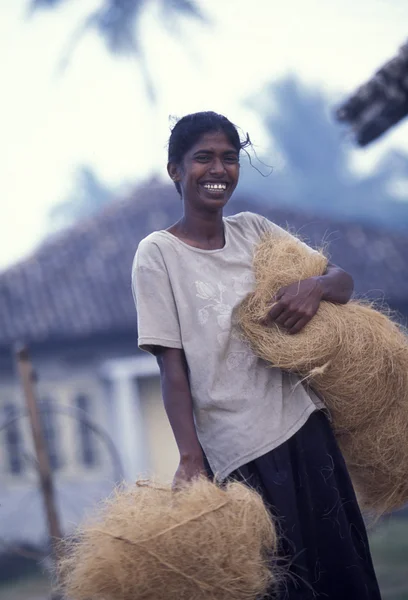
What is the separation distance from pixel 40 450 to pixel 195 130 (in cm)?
364

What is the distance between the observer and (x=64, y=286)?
1633cm

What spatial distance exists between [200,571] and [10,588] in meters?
10.8

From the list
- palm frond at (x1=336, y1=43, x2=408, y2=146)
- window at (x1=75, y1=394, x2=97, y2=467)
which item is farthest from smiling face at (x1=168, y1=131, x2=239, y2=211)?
window at (x1=75, y1=394, x2=97, y2=467)

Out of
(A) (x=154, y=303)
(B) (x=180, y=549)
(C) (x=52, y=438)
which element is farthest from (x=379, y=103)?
(C) (x=52, y=438)

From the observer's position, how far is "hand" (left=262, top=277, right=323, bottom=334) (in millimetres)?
2781

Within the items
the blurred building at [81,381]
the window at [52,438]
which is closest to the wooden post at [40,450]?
the blurred building at [81,381]

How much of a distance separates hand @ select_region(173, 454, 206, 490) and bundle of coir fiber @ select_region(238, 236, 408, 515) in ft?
1.18

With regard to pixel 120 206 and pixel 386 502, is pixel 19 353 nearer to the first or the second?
pixel 386 502

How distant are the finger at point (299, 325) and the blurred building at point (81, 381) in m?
11.9

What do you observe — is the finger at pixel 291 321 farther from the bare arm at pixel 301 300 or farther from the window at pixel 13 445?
the window at pixel 13 445

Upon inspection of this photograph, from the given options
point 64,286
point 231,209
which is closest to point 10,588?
point 64,286

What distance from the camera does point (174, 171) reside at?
2975 mm

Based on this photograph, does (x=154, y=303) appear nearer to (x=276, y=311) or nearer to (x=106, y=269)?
(x=276, y=311)

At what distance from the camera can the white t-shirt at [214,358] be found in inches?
107
